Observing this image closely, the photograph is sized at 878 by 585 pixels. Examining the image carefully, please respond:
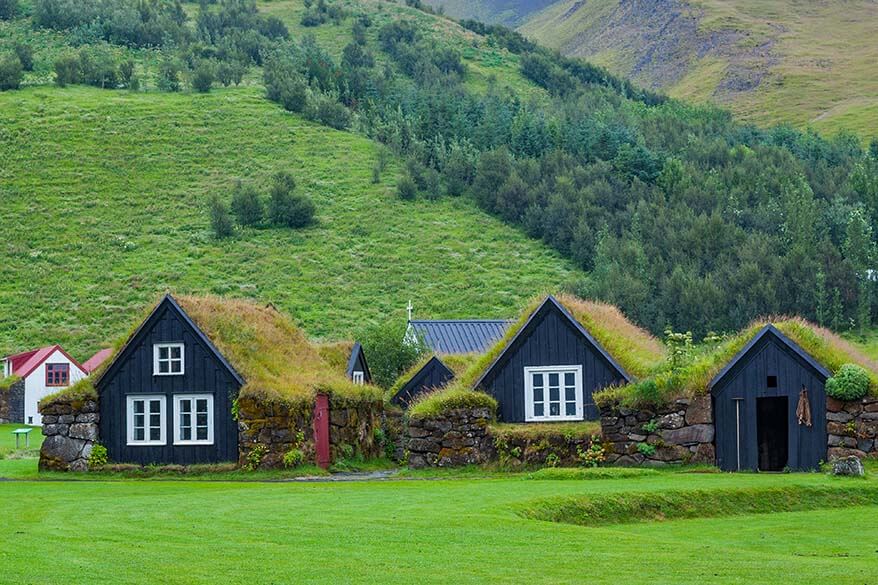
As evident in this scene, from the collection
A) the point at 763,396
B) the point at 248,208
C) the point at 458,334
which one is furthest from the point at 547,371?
the point at 248,208

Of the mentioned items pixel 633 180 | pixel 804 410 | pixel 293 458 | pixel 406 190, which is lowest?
pixel 293 458

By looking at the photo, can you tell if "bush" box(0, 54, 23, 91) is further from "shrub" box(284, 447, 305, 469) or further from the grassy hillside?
"shrub" box(284, 447, 305, 469)

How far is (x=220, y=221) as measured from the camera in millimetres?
120125

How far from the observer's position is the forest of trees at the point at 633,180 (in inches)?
4090

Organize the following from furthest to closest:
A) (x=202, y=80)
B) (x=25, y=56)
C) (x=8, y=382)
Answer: (x=25, y=56)
(x=202, y=80)
(x=8, y=382)

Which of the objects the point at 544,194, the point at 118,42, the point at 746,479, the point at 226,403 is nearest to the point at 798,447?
the point at 746,479

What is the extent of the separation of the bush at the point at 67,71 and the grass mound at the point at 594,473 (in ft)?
441

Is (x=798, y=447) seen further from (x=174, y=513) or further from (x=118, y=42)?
(x=118, y=42)

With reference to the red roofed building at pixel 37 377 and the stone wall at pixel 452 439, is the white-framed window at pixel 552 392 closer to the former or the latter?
the stone wall at pixel 452 439

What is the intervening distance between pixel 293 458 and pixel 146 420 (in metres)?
5.19

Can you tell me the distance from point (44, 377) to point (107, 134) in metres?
60.6

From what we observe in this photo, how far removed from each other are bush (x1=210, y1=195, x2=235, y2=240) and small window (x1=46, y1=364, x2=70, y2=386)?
34.0m

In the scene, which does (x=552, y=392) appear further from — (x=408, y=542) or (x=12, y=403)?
(x=12, y=403)

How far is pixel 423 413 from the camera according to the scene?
41.0 m
